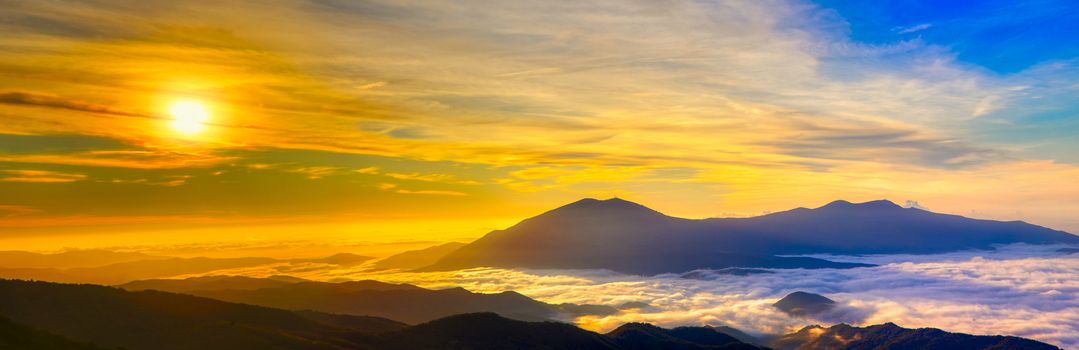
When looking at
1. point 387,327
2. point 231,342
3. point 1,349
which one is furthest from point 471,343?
point 1,349

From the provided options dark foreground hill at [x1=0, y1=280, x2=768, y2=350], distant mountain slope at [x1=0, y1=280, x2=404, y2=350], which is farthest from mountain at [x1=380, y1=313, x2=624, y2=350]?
distant mountain slope at [x1=0, y1=280, x2=404, y2=350]

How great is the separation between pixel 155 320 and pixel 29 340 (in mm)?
35407

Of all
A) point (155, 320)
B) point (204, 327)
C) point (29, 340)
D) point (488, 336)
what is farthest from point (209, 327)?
point (488, 336)

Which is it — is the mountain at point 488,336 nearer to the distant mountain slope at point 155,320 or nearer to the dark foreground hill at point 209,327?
the dark foreground hill at point 209,327

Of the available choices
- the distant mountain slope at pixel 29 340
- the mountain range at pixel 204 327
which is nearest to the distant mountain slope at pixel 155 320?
the mountain range at pixel 204 327

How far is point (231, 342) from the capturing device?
128750mm

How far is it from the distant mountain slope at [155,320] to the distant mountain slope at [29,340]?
1816 cm

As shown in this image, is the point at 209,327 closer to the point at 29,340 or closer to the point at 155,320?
the point at 155,320

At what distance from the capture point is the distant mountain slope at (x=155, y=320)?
432 ft

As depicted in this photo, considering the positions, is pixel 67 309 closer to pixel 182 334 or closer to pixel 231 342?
pixel 182 334

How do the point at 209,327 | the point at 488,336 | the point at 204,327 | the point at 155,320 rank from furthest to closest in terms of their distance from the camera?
the point at 488,336, the point at 155,320, the point at 204,327, the point at 209,327

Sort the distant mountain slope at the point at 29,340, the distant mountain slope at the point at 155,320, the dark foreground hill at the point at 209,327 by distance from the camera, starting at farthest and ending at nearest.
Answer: the dark foreground hill at the point at 209,327, the distant mountain slope at the point at 155,320, the distant mountain slope at the point at 29,340

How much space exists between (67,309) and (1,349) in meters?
51.5

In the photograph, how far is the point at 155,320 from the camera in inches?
5655
